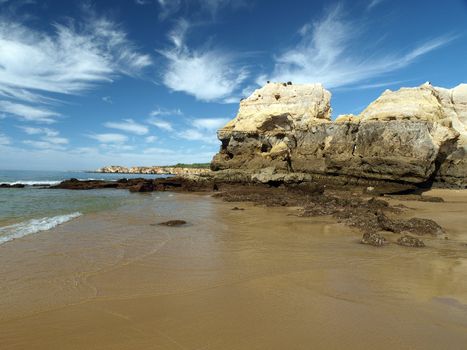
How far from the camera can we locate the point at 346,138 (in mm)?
23969

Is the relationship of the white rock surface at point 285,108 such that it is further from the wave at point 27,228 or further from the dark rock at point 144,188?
the wave at point 27,228

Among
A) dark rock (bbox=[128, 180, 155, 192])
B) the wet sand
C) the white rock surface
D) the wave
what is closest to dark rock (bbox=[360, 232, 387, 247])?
the wet sand

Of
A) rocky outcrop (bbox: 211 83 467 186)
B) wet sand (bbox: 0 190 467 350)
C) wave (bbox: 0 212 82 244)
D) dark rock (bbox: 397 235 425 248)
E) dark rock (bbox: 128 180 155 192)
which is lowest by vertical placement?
dark rock (bbox: 397 235 425 248)

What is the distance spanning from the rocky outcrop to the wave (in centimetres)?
1617

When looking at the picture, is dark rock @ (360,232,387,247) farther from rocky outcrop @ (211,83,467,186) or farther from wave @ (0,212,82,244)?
rocky outcrop @ (211,83,467,186)

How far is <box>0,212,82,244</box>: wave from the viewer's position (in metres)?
8.07

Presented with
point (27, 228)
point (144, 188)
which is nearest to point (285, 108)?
point (144, 188)

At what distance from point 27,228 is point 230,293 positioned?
7.59 m

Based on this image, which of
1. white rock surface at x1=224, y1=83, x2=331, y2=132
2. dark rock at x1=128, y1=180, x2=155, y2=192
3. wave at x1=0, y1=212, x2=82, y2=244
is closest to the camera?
wave at x1=0, y1=212, x2=82, y2=244

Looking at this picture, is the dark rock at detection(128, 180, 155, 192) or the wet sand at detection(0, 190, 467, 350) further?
the dark rock at detection(128, 180, 155, 192)

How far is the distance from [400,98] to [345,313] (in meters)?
22.8

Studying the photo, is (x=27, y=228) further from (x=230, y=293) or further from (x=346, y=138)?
(x=346, y=138)

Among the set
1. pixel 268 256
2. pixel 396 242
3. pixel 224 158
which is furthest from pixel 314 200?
pixel 224 158

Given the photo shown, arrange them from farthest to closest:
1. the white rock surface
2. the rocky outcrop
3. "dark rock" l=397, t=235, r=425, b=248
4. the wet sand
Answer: the white rock surface
the rocky outcrop
"dark rock" l=397, t=235, r=425, b=248
the wet sand
